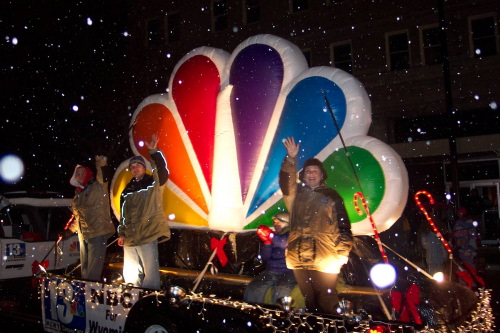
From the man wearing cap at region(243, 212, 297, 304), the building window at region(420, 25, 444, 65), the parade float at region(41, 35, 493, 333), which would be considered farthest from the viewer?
the building window at region(420, 25, 444, 65)

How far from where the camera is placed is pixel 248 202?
5254 millimetres

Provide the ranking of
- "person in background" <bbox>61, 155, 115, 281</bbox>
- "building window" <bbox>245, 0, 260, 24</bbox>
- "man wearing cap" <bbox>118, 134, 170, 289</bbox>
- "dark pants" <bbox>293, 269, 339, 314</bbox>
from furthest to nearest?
"building window" <bbox>245, 0, 260, 24</bbox>
"person in background" <bbox>61, 155, 115, 281</bbox>
"man wearing cap" <bbox>118, 134, 170, 289</bbox>
"dark pants" <bbox>293, 269, 339, 314</bbox>

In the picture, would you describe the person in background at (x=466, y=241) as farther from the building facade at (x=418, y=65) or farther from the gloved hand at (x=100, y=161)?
the gloved hand at (x=100, y=161)

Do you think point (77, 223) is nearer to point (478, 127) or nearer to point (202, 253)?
point (202, 253)

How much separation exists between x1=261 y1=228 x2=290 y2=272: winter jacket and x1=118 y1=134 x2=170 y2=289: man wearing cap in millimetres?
1219

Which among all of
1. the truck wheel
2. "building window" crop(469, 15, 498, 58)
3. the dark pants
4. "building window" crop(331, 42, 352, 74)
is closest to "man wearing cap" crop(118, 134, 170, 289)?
the truck wheel

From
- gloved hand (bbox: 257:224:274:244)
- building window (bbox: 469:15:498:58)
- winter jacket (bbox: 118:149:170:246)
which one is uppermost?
building window (bbox: 469:15:498:58)

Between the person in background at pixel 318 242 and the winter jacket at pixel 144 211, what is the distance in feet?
5.71

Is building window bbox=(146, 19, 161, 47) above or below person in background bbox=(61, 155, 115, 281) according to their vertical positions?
above

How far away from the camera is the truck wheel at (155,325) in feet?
12.7

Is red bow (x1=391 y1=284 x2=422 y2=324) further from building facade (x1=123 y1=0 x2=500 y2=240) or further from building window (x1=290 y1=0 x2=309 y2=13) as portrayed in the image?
building window (x1=290 y1=0 x2=309 y2=13)

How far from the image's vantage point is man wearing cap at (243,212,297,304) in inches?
165

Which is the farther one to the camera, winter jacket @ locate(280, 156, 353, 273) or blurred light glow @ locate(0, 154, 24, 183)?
blurred light glow @ locate(0, 154, 24, 183)

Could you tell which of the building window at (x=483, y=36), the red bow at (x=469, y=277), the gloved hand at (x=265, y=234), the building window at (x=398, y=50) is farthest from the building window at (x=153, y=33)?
the red bow at (x=469, y=277)
